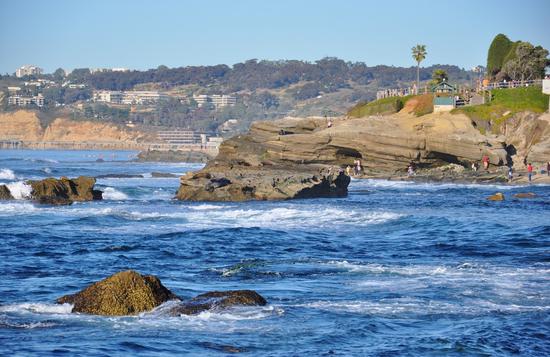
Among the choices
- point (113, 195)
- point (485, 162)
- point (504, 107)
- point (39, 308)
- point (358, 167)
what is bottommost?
point (113, 195)

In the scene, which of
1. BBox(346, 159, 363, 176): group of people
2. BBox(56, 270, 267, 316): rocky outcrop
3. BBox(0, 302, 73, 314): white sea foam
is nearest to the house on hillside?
BBox(346, 159, 363, 176): group of people

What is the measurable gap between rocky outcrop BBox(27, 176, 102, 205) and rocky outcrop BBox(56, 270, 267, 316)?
34069 mm

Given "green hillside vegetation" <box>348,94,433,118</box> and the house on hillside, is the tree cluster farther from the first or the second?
"green hillside vegetation" <box>348,94,433,118</box>

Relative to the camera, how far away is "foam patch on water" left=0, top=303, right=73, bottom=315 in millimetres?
21094

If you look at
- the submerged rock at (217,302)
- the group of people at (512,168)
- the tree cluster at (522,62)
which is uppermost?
the tree cluster at (522,62)

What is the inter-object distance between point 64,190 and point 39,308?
3593cm

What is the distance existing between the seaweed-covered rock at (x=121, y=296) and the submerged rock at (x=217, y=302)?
572 mm

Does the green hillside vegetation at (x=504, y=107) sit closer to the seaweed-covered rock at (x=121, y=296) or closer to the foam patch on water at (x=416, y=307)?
the foam patch on water at (x=416, y=307)

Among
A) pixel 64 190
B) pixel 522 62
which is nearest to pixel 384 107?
pixel 522 62

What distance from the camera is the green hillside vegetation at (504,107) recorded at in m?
82.3

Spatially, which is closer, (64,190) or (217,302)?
(217,302)

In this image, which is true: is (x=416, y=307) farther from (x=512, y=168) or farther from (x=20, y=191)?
(x=512, y=168)

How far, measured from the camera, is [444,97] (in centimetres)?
8950

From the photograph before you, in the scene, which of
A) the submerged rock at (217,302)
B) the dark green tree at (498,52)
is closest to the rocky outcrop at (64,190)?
the submerged rock at (217,302)
